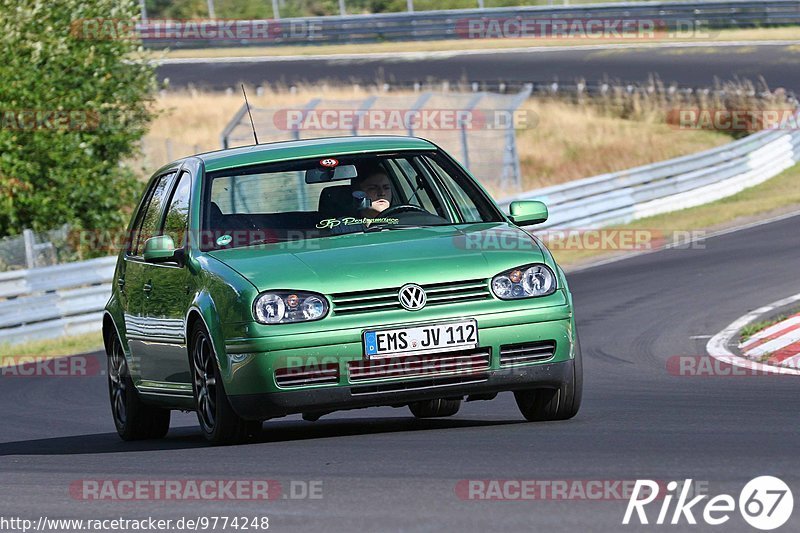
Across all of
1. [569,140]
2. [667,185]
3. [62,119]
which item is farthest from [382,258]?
[569,140]

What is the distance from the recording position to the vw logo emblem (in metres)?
7.37

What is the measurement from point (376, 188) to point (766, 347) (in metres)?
4.01

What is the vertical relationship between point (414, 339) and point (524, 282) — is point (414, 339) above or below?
below

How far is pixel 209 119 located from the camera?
40500 millimetres

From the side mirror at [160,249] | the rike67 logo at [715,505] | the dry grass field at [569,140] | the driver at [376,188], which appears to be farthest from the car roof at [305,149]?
the dry grass field at [569,140]

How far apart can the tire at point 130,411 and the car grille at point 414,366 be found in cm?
245

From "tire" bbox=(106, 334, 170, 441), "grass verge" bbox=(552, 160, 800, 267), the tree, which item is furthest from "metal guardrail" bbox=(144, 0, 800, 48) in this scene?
"tire" bbox=(106, 334, 170, 441)

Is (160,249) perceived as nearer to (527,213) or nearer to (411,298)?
(411,298)

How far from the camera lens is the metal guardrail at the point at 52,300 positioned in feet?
60.5

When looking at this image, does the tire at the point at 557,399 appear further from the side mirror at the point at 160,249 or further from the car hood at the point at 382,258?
the side mirror at the point at 160,249

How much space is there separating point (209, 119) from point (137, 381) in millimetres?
31737

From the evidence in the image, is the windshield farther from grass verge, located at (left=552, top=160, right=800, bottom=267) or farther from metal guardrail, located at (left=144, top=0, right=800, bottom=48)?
metal guardrail, located at (left=144, top=0, right=800, bottom=48)

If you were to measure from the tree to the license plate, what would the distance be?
16.7 meters

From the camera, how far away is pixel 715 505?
5254 mm
